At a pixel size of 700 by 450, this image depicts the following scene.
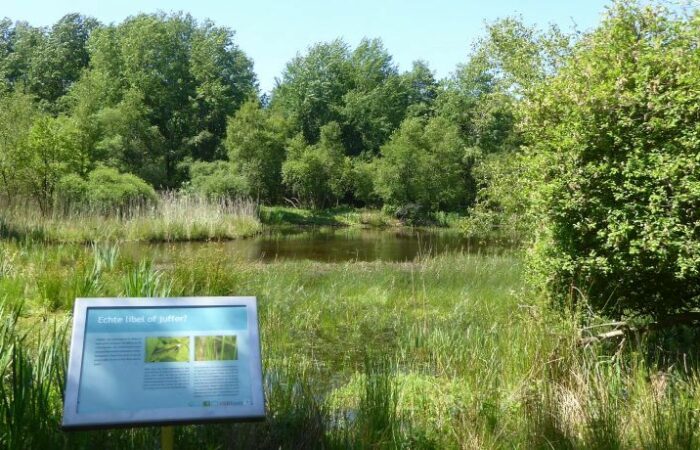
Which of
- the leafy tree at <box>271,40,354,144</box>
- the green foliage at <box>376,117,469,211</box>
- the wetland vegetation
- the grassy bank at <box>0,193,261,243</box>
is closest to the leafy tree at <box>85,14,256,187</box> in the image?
the leafy tree at <box>271,40,354,144</box>

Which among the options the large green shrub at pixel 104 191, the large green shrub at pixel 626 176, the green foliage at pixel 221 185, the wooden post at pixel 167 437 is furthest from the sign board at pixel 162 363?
the green foliage at pixel 221 185

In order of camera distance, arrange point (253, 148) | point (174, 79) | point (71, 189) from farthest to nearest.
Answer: point (174, 79) → point (253, 148) → point (71, 189)

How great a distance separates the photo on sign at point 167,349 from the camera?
2604mm

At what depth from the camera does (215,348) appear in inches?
105

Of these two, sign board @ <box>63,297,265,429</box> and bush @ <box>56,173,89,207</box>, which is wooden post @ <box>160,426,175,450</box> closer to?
sign board @ <box>63,297,265,429</box>

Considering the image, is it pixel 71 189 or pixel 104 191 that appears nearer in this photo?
pixel 71 189

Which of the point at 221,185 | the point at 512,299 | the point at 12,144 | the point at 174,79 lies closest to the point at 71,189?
the point at 12,144

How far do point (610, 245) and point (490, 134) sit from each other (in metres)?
36.9

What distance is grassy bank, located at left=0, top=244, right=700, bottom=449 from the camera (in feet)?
10.8

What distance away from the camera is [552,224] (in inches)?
195

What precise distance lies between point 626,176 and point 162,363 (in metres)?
3.43

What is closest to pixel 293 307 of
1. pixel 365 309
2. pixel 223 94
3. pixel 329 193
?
pixel 365 309

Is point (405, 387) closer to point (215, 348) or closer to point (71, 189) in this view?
point (215, 348)

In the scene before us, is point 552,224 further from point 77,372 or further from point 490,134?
point 490,134
